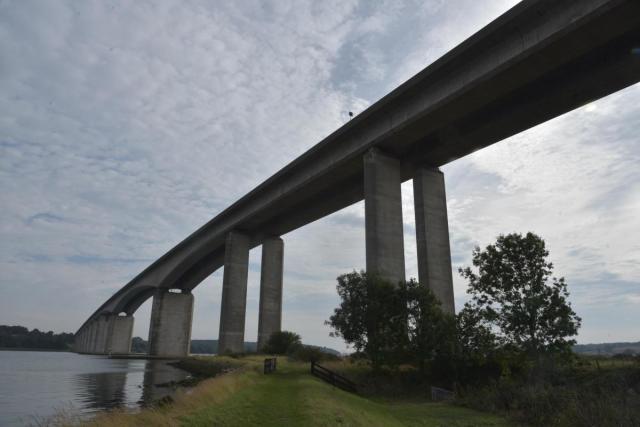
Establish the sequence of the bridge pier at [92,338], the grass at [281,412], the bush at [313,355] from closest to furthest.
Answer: the grass at [281,412] → the bush at [313,355] → the bridge pier at [92,338]

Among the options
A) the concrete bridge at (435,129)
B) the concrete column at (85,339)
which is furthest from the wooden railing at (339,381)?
the concrete column at (85,339)

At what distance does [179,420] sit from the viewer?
12156 mm

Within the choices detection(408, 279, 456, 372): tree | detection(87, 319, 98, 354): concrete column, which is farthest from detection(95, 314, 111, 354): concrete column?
detection(408, 279, 456, 372): tree

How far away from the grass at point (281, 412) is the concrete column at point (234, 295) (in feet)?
130

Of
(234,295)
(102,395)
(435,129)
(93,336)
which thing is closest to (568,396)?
(435,129)

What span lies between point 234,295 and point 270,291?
518cm

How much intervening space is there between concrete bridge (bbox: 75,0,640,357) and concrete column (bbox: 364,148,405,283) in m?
0.09

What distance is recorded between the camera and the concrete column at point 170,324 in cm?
9244

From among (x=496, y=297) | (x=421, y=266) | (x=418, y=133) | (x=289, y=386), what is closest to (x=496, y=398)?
(x=496, y=297)

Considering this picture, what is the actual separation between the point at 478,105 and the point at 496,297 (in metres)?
14.9

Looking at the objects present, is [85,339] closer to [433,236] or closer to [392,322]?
[433,236]

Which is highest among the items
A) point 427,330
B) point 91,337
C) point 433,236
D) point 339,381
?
point 433,236

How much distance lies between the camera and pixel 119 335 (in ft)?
438

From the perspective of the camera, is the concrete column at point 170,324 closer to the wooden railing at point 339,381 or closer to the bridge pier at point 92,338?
the bridge pier at point 92,338
